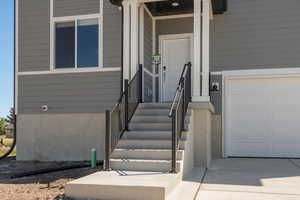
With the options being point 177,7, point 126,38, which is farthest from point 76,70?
point 177,7

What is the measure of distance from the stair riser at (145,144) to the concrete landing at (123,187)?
3.66 ft

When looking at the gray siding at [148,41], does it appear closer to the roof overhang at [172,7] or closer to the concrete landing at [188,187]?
the roof overhang at [172,7]

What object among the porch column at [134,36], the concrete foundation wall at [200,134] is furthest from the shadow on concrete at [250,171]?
the porch column at [134,36]

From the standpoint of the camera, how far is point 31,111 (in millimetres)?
9742

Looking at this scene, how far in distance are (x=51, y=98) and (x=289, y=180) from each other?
658 cm

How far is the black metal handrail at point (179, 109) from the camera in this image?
5789 millimetres

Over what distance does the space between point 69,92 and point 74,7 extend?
7.97 feet

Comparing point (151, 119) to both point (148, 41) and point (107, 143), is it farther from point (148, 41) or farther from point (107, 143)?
point (148, 41)

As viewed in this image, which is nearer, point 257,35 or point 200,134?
point 200,134

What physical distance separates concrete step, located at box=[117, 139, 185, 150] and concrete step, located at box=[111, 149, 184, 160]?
0.21 meters

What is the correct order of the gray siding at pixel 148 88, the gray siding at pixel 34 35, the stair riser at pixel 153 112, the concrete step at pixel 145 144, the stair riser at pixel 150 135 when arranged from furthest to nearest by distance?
1. the gray siding at pixel 34 35
2. the gray siding at pixel 148 88
3. the stair riser at pixel 153 112
4. the stair riser at pixel 150 135
5. the concrete step at pixel 145 144

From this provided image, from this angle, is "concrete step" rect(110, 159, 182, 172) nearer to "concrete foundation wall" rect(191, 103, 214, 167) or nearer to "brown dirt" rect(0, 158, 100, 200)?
"brown dirt" rect(0, 158, 100, 200)

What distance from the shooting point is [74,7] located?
950 centimetres

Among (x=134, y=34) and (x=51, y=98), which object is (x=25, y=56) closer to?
(x=51, y=98)
